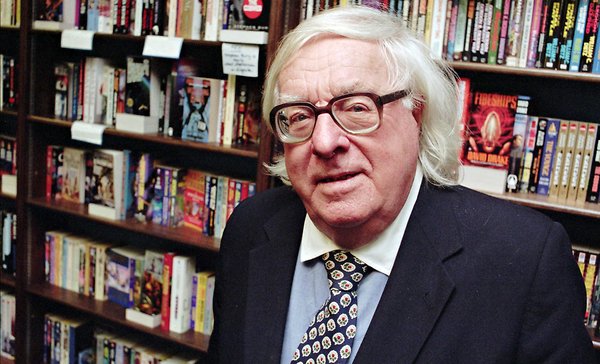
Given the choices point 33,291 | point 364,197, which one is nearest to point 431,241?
point 364,197

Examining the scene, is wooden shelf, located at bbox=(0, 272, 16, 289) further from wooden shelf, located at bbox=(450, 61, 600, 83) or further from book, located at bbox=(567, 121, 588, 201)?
book, located at bbox=(567, 121, 588, 201)

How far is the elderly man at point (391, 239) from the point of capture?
3.24ft

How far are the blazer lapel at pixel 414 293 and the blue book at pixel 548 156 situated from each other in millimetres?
741

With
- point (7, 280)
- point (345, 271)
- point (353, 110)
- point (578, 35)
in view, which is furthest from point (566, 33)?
point (7, 280)

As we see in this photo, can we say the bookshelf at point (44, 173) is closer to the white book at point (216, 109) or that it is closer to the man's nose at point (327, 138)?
the white book at point (216, 109)

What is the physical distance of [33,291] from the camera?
2.43 meters

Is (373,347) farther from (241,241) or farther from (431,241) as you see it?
(241,241)

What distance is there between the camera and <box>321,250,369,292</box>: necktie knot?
108 cm

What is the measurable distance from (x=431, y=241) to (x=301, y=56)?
0.43 metres

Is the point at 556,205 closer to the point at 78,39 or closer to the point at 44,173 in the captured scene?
the point at 78,39

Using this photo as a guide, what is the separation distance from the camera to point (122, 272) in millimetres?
2293

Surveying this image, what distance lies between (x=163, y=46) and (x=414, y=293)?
1.38 m

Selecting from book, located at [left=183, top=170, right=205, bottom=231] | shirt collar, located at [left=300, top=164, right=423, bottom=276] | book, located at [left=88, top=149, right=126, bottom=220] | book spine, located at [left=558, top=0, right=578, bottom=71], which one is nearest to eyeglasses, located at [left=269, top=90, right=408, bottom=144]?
shirt collar, located at [left=300, top=164, right=423, bottom=276]

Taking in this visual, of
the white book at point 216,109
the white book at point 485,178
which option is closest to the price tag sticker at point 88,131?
the white book at point 216,109
